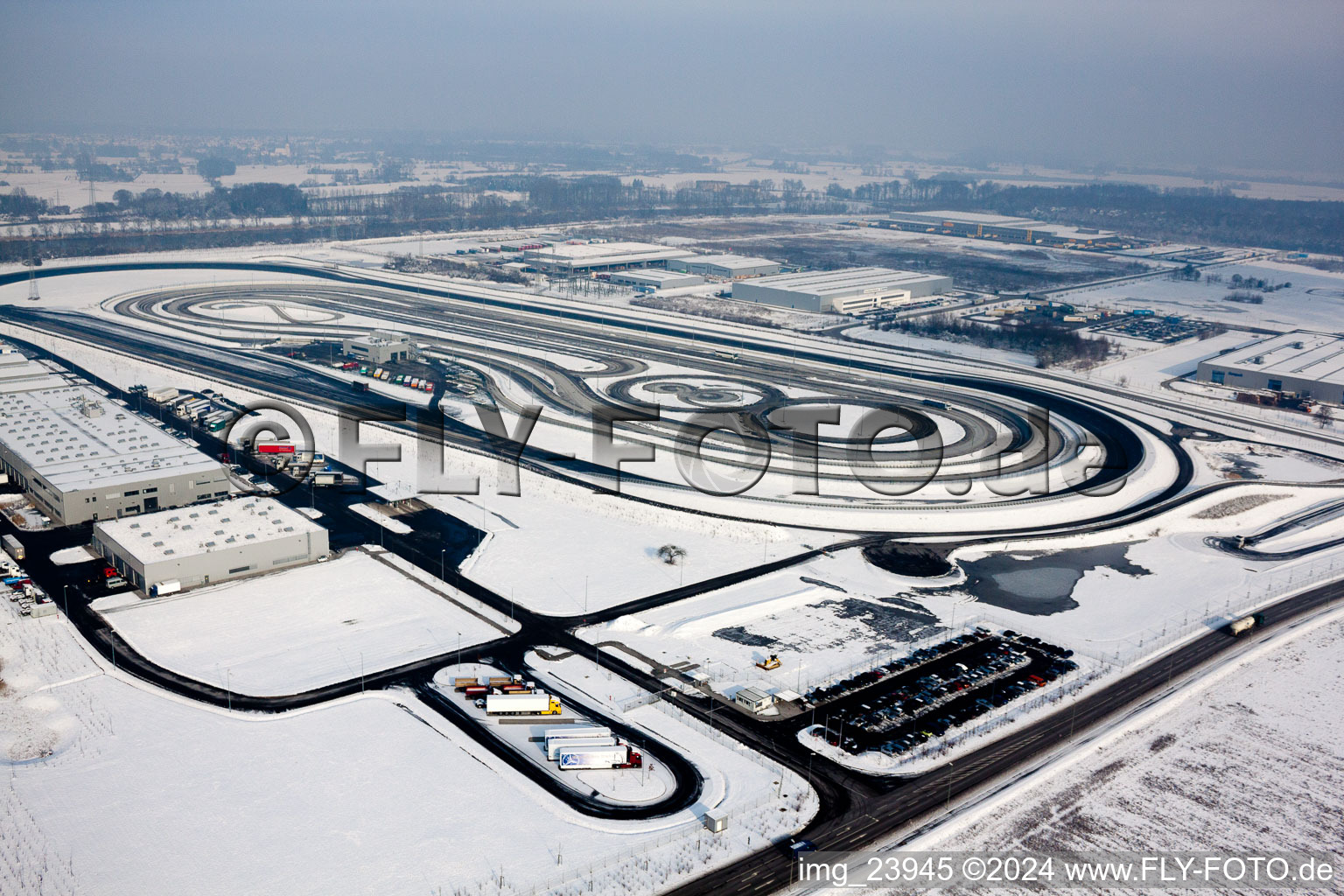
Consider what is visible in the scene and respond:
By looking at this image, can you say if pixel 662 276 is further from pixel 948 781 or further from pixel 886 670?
pixel 948 781

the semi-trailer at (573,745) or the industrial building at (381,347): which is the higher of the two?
the industrial building at (381,347)

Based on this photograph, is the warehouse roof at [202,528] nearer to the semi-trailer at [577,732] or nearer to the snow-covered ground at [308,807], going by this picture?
the snow-covered ground at [308,807]

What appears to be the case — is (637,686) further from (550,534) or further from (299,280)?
(299,280)

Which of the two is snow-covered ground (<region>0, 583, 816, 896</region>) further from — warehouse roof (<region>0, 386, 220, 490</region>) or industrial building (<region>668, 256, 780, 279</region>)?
industrial building (<region>668, 256, 780, 279</region>)

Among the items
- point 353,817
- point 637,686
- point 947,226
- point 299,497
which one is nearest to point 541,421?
point 299,497

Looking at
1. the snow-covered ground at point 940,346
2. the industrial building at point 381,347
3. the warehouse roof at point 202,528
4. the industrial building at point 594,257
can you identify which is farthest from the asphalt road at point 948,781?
the industrial building at point 594,257

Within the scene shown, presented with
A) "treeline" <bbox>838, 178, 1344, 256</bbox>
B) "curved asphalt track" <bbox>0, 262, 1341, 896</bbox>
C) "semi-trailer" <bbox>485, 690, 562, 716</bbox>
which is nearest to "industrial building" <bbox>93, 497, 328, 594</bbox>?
"curved asphalt track" <bbox>0, 262, 1341, 896</bbox>

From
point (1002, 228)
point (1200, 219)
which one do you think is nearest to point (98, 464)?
point (1002, 228)
